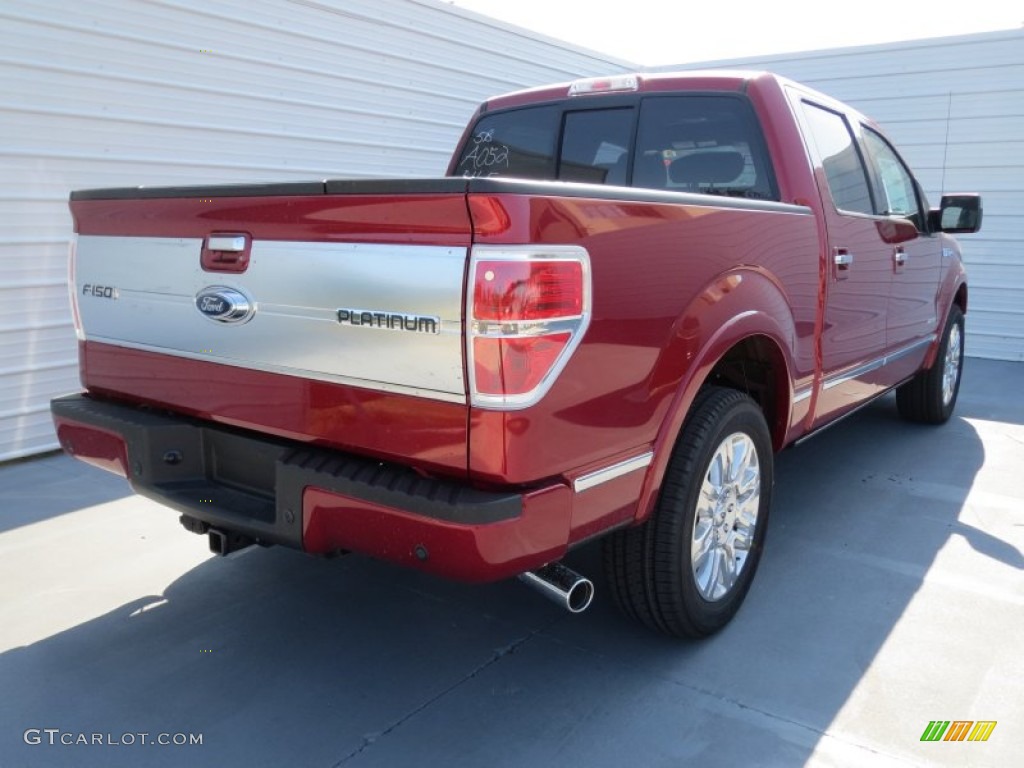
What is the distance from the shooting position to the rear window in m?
3.36

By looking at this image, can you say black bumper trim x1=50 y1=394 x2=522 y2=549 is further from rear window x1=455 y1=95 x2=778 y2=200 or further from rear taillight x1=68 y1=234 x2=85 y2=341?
rear window x1=455 y1=95 x2=778 y2=200

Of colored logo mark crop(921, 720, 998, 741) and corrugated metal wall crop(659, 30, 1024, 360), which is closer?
colored logo mark crop(921, 720, 998, 741)

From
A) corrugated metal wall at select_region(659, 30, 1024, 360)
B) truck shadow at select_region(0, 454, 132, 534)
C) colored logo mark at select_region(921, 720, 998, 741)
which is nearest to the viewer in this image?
colored logo mark at select_region(921, 720, 998, 741)

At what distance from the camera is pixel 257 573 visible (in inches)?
133

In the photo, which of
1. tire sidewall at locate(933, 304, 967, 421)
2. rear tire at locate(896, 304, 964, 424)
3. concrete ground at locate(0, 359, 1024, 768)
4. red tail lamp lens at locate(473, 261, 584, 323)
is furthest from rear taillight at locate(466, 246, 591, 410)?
tire sidewall at locate(933, 304, 967, 421)

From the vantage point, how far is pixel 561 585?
2287 millimetres

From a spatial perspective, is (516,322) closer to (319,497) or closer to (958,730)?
(319,497)

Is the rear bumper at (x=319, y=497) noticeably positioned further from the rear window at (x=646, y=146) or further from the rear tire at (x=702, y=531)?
the rear window at (x=646, y=146)

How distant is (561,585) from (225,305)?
1.19 metres

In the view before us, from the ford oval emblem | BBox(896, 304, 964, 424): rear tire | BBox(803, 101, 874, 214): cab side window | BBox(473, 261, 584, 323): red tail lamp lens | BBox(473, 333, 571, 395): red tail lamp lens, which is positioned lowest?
BBox(896, 304, 964, 424): rear tire

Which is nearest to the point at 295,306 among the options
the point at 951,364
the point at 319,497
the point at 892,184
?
the point at 319,497

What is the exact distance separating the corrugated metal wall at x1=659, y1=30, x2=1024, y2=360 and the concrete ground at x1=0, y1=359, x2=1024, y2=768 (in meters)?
6.08

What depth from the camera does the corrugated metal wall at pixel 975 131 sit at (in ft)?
28.8

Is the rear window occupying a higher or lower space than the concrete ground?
higher
